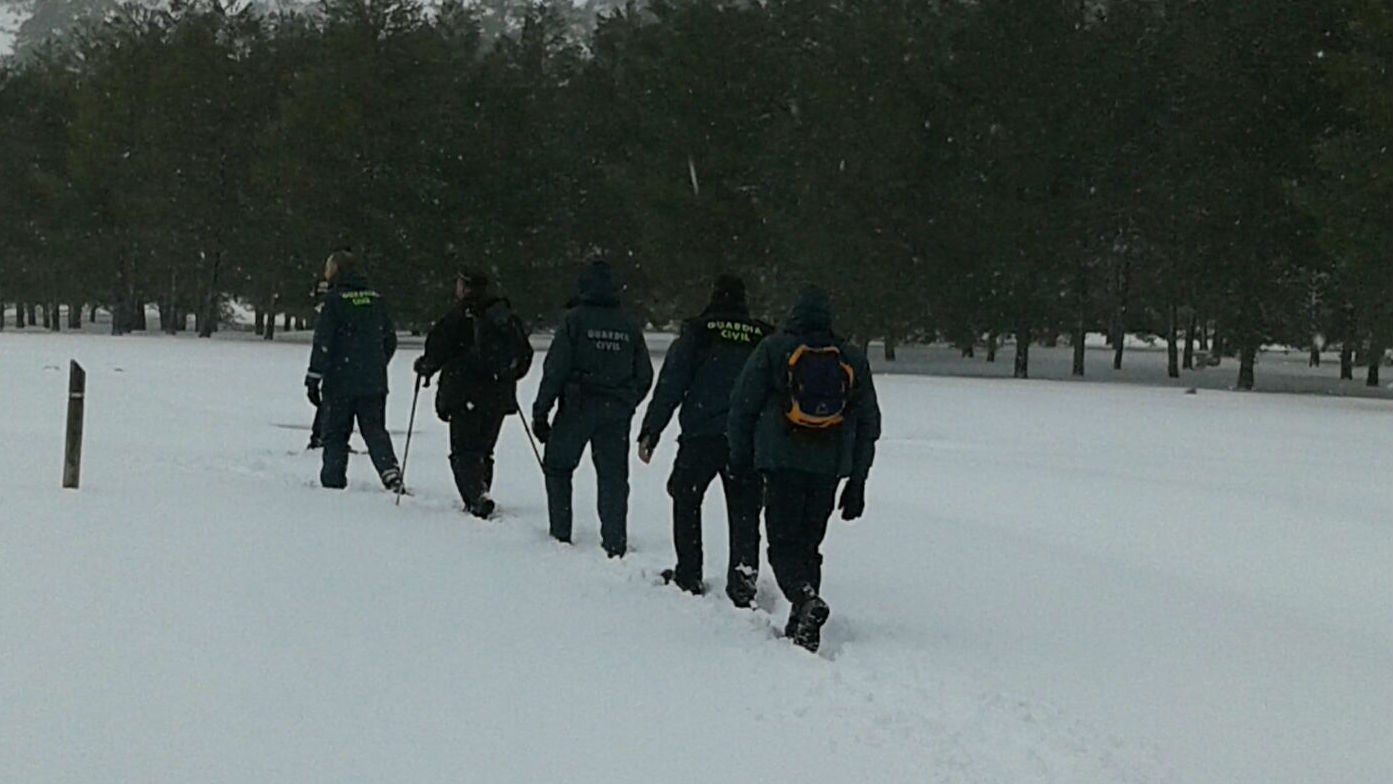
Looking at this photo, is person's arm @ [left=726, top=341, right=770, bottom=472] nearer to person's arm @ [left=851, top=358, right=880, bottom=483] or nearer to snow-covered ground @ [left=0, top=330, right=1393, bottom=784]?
person's arm @ [left=851, top=358, right=880, bottom=483]

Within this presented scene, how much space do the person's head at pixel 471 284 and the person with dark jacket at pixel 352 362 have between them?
849mm

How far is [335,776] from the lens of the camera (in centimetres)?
479

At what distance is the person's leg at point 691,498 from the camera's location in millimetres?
7973

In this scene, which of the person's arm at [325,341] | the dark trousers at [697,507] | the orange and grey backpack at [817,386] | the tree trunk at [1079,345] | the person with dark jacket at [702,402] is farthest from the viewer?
the tree trunk at [1079,345]

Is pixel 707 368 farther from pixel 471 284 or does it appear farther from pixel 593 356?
pixel 471 284

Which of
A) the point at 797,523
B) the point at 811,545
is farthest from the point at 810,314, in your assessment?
the point at 811,545

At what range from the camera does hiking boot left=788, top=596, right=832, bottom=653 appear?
664 centimetres

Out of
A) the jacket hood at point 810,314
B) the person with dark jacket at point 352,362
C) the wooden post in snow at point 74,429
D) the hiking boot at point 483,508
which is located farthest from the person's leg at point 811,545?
the wooden post in snow at point 74,429

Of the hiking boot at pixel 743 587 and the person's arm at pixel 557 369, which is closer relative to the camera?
the hiking boot at pixel 743 587

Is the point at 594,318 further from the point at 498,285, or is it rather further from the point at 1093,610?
the point at 498,285

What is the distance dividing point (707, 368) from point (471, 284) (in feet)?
9.84

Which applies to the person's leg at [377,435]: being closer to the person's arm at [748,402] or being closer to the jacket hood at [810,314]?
the person's arm at [748,402]

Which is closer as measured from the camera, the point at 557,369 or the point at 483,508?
the point at 557,369

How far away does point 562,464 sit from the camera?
911 centimetres
